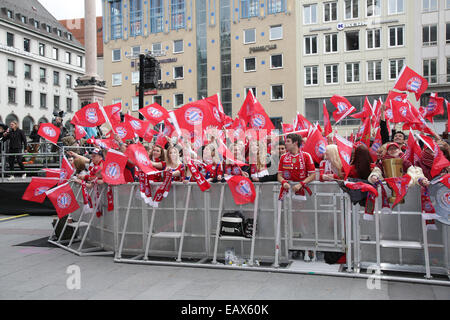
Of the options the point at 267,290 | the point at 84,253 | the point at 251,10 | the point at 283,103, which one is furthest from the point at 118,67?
the point at 267,290

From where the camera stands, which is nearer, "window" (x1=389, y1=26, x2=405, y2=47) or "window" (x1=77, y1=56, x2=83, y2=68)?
"window" (x1=389, y1=26, x2=405, y2=47)

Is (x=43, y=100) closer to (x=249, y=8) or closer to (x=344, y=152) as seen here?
(x=249, y=8)

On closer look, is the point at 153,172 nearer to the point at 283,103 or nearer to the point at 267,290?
the point at 267,290

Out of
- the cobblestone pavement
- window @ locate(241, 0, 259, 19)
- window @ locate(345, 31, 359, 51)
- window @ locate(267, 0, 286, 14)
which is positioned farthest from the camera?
window @ locate(241, 0, 259, 19)

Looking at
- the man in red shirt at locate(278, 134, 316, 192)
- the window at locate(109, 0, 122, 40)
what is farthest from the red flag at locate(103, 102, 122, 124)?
the window at locate(109, 0, 122, 40)

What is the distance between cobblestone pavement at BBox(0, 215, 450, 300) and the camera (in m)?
5.21

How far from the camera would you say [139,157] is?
709 cm

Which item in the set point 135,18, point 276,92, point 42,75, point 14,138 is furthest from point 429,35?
point 42,75

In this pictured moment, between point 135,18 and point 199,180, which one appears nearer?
point 199,180

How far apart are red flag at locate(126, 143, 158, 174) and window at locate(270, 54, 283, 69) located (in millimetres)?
33039

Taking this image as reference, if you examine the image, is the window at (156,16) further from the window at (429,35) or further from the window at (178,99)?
the window at (429,35)

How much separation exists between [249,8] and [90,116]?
3431 cm

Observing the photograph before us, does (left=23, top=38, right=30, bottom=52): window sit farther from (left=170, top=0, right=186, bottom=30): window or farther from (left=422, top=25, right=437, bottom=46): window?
(left=422, top=25, right=437, bottom=46): window
